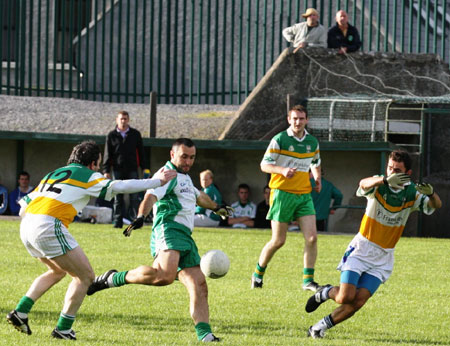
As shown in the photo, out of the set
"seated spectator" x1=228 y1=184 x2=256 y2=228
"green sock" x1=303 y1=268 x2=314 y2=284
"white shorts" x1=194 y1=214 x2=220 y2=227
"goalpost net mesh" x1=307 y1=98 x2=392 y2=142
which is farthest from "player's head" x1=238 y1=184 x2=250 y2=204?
"green sock" x1=303 y1=268 x2=314 y2=284

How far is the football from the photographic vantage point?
8.67 meters

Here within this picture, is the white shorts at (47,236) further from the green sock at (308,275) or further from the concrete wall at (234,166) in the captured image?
the concrete wall at (234,166)

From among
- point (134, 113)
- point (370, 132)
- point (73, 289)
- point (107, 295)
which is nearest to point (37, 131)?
point (134, 113)

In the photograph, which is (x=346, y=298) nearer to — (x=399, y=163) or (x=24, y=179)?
(x=399, y=163)

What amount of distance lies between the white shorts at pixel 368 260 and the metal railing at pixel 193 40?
521 inches

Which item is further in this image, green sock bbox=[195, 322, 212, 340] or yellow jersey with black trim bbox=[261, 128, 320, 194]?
yellow jersey with black trim bbox=[261, 128, 320, 194]

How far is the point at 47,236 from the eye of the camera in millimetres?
7664

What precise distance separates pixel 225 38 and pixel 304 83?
2.19 meters

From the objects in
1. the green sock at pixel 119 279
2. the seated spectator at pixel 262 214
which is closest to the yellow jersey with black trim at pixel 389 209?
the green sock at pixel 119 279

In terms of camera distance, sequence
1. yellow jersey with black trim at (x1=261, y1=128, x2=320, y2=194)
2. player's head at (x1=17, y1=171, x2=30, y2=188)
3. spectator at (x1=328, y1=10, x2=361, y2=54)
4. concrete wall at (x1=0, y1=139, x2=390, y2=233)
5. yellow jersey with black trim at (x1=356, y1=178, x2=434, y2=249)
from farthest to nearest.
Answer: concrete wall at (x1=0, y1=139, x2=390, y2=233), spectator at (x1=328, y1=10, x2=361, y2=54), player's head at (x1=17, y1=171, x2=30, y2=188), yellow jersey with black trim at (x1=261, y1=128, x2=320, y2=194), yellow jersey with black trim at (x1=356, y1=178, x2=434, y2=249)

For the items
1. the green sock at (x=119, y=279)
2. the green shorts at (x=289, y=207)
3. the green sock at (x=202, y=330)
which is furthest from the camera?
the green shorts at (x=289, y=207)

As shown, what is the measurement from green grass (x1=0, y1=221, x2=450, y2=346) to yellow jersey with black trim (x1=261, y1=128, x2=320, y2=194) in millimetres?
1188

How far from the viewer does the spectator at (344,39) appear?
20.6 m

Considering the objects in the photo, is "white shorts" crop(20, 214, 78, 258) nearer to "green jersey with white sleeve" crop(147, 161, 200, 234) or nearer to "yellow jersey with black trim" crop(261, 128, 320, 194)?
"green jersey with white sleeve" crop(147, 161, 200, 234)
